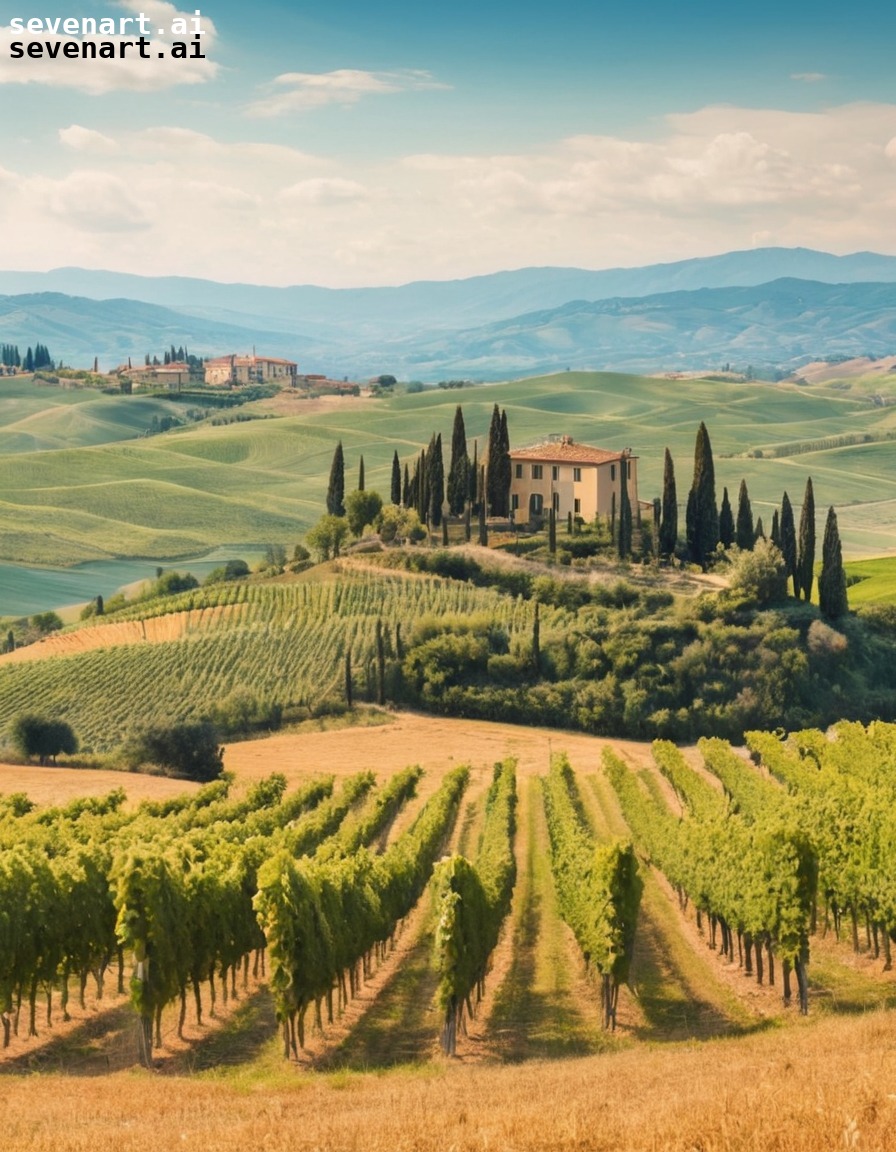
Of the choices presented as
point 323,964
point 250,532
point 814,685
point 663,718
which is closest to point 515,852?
point 323,964

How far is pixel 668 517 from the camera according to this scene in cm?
9481

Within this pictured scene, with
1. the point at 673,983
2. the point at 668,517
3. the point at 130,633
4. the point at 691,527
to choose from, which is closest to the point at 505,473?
the point at 668,517

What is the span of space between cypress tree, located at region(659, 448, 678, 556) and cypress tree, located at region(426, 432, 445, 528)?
15.3 meters

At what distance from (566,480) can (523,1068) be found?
73.9m

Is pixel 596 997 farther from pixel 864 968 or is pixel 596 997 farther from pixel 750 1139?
pixel 750 1139

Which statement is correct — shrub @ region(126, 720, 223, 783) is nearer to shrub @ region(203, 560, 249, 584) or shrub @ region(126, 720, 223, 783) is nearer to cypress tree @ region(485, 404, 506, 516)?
cypress tree @ region(485, 404, 506, 516)

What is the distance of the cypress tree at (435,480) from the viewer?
100 m

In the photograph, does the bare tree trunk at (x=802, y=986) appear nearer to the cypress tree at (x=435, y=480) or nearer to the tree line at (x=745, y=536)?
the tree line at (x=745, y=536)

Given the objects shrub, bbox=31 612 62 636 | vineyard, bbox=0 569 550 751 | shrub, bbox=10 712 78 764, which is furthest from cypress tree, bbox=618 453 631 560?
shrub, bbox=31 612 62 636

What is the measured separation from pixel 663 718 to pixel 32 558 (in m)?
91.5

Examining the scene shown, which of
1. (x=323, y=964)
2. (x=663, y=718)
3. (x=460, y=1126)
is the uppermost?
(x=460, y=1126)

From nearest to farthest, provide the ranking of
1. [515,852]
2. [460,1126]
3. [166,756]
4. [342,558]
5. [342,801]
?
[460,1126]
[515,852]
[342,801]
[166,756]
[342,558]

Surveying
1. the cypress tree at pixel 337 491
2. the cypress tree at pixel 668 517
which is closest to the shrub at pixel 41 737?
the cypress tree at pixel 337 491

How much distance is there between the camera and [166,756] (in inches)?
2761
